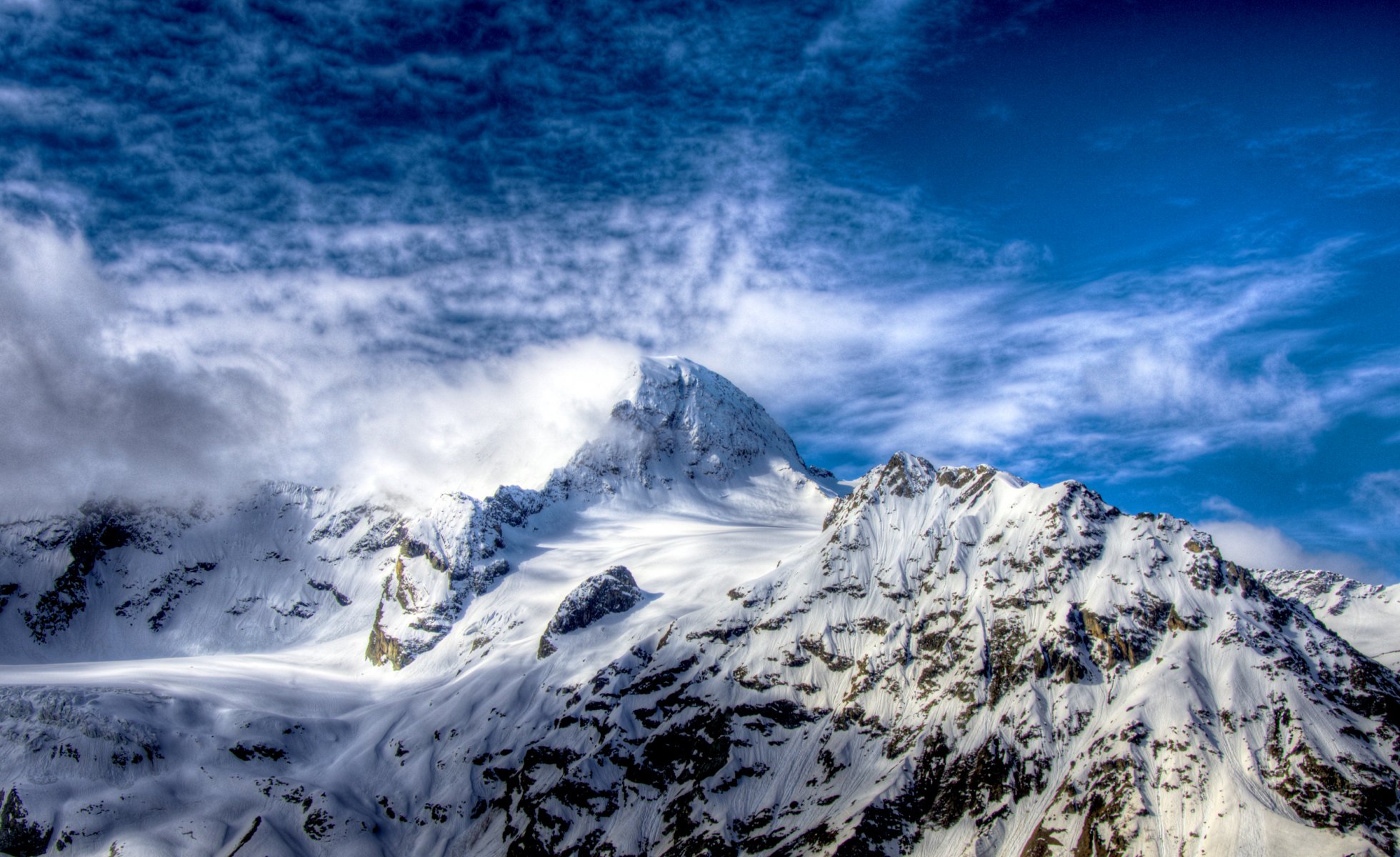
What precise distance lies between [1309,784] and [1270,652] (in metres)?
32.3

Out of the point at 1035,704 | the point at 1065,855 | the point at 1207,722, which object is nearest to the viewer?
the point at 1065,855

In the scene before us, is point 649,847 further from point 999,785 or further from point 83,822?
point 83,822

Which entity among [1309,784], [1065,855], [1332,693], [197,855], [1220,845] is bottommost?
[197,855]

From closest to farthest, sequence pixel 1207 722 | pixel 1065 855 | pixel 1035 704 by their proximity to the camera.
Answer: pixel 1065 855 < pixel 1207 722 < pixel 1035 704

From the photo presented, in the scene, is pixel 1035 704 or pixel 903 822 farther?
pixel 1035 704

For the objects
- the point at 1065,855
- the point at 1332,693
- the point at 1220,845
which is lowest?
the point at 1065,855

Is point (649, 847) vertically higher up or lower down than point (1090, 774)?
lower down

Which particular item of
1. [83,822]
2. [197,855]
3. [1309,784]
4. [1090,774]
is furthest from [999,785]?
[83,822]

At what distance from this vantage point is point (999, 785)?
181 m

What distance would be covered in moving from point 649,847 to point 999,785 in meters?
77.0

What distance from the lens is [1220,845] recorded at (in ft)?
497

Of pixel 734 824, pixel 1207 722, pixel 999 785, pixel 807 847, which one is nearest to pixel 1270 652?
pixel 1207 722

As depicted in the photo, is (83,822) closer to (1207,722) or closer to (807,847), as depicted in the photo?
(807,847)

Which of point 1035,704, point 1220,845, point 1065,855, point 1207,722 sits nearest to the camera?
point 1220,845
